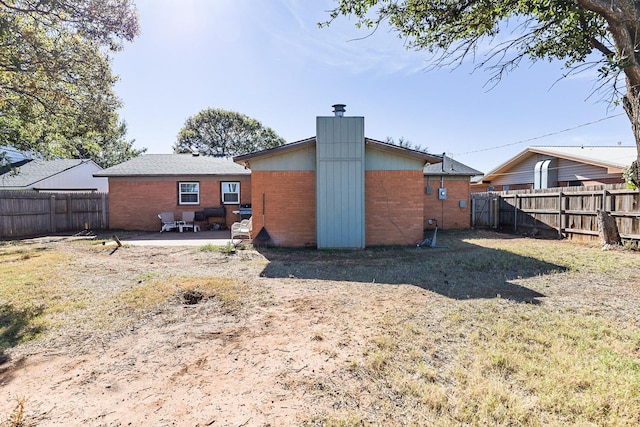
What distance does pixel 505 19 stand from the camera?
500cm

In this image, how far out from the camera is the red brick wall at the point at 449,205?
15.7 metres

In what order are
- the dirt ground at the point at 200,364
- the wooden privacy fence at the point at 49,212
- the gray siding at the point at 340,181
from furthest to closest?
the wooden privacy fence at the point at 49,212
the gray siding at the point at 340,181
the dirt ground at the point at 200,364

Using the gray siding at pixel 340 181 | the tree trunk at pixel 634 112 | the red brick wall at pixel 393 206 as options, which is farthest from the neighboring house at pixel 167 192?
the tree trunk at pixel 634 112

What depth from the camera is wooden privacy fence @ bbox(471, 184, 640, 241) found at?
382 inches

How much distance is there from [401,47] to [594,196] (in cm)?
997

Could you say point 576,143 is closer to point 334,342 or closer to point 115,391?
point 334,342

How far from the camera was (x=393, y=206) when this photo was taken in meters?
10.5

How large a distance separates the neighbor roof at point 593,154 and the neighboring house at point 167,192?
17.7 metres

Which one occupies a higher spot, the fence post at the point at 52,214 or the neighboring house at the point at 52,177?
the neighboring house at the point at 52,177

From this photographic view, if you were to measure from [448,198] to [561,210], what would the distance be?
4.83 meters

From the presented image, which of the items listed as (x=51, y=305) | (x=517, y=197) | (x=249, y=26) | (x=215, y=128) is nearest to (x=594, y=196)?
(x=517, y=197)

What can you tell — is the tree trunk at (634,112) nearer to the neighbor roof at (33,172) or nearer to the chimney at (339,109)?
the chimney at (339,109)

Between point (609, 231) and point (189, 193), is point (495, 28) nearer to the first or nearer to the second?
point (609, 231)

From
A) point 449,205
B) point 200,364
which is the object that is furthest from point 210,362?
point 449,205
